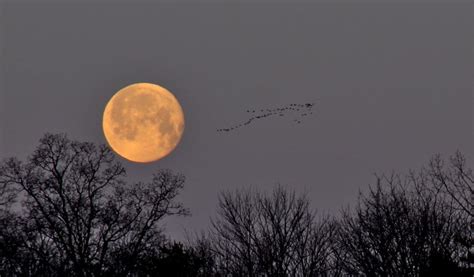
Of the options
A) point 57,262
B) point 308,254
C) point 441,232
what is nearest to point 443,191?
point 441,232

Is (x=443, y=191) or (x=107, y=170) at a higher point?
(x=107, y=170)

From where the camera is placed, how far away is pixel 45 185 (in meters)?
40.3

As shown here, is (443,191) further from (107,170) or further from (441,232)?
(107,170)

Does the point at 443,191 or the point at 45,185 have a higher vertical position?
the point at 45,185

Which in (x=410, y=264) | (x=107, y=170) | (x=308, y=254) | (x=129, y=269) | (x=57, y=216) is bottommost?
(x=410, y=264)

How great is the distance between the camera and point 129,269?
131 ft

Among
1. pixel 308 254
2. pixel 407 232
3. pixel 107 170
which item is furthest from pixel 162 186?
pixel 407 232

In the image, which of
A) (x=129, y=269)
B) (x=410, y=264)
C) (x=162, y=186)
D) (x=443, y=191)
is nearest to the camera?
(x=410, y=264)

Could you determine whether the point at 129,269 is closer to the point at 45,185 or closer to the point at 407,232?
the point at 45,185

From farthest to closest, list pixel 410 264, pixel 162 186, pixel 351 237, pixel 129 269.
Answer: pixel 162 186, pixel 129 269, pixel 351 237, pixel 410 264

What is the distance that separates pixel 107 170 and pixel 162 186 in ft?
13.1

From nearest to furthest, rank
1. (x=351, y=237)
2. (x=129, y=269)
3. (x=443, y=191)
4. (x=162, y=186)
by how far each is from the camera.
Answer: (x=443, y=191)
(x=351, y=237)
(x=129, y=269)
(x=162, y=186)

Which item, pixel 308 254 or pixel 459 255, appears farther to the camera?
pixel 308 254

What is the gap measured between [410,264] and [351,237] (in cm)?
579
